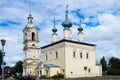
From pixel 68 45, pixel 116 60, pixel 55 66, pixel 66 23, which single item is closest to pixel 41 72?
pixel 55 66

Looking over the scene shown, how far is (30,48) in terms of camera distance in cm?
7000

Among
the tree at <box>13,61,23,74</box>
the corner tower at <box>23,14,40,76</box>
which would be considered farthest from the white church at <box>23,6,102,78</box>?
the tree at <box>13,61,23,74</box>

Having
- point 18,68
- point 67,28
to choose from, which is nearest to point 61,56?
point 67,28

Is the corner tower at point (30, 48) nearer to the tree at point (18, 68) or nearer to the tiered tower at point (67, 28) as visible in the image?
the tiered tower at point (67, 28)

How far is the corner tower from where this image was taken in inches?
2719

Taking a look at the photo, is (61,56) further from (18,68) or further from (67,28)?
(18,68)

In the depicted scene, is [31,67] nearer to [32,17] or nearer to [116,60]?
[32,17]

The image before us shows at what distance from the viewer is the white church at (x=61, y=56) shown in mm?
65125

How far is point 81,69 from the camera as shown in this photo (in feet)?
222

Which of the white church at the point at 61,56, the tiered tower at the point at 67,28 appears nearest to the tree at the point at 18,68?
the white church at the point at 61,56

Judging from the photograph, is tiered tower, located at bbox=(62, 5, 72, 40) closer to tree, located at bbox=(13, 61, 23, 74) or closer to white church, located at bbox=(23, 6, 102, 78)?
white church, located at bbox=(23, 6, 102, 78)

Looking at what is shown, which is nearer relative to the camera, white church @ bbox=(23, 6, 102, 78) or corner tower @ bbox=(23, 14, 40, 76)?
white church @ bbox=(23, 6, 102, 78)

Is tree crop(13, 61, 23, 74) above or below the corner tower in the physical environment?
below

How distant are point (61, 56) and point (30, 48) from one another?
350 inches
